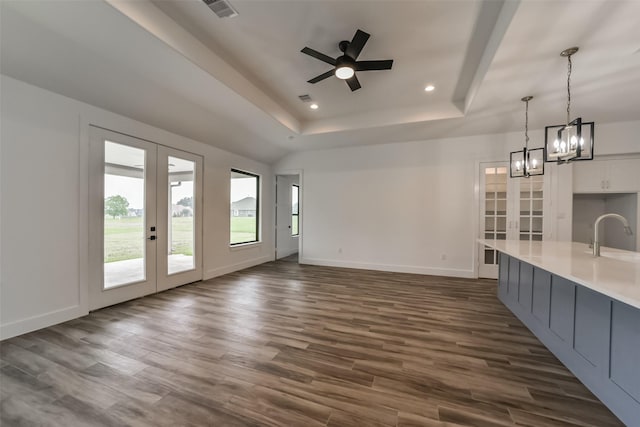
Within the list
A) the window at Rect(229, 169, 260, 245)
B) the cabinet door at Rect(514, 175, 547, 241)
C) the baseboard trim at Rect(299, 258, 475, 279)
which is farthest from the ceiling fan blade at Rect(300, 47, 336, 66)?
the cabinet door at Rect(514, 175, 547, 241)

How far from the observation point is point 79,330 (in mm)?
2762

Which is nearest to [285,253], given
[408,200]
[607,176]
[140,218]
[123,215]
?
[408,200]

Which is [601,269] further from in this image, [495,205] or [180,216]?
[180,216]

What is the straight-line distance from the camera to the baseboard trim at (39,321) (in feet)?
8.37

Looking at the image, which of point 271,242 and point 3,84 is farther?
point 271,242

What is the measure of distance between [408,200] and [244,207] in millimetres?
3940

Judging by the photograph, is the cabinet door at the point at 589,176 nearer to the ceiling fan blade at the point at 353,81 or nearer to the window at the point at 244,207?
the ceiling fan blade at the point at 353,81

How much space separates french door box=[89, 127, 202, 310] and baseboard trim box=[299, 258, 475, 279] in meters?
2.88

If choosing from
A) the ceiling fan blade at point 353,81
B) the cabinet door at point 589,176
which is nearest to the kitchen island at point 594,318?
the ceiling fan blade at point 353,81

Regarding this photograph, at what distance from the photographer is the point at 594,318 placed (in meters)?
1.88

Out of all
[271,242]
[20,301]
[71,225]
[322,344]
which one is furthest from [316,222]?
[20,301]

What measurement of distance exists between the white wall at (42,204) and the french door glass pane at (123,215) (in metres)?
0.27

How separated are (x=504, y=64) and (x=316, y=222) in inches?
186

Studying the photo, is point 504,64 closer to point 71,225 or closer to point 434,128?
point 434,128
